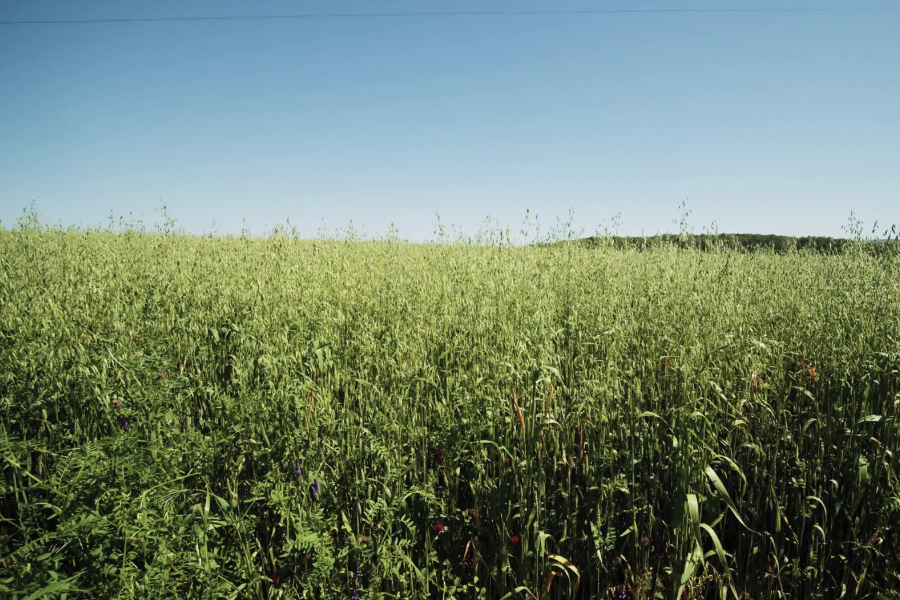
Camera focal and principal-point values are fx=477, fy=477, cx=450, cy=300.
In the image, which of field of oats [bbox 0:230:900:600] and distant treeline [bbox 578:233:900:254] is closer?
field of oats [bbox 0:230:900:600]

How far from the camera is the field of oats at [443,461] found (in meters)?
1.45

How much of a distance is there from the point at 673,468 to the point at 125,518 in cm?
179

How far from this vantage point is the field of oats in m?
1.45

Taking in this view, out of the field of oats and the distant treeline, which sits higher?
the distant treeline

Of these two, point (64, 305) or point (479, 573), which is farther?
point (64, 305)

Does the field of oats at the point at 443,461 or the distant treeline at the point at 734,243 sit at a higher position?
the distant treeline at the point at 734,243

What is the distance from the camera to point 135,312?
3098mm

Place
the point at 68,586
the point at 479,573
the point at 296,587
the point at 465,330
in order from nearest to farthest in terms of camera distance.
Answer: the point at 68,586
the point at 296,587
the point at 479,573
the point at 465,330

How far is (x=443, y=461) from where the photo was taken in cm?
192

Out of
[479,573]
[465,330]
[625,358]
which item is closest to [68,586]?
[479,573]

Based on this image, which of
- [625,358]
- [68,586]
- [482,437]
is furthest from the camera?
[625,358]

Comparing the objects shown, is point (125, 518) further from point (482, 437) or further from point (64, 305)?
point (64, 305)

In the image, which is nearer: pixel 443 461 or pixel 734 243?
pixel 443 461

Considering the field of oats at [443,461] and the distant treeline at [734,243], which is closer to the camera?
the field of oats at [443,461]
